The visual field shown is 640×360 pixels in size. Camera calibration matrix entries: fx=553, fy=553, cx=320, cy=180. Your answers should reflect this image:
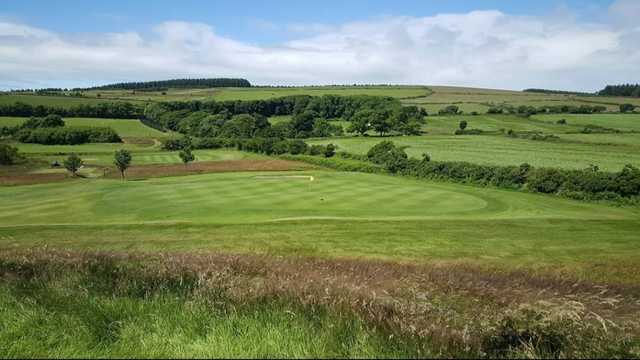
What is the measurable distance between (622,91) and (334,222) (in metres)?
178

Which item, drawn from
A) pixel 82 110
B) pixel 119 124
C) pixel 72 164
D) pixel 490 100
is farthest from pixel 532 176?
pixel 82 110

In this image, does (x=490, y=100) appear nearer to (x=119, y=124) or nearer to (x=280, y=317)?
(x=119, y=124)

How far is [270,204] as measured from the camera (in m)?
42.8

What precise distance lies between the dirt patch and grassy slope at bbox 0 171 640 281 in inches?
572

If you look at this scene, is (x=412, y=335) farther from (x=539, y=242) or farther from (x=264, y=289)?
(x=539, y=242)

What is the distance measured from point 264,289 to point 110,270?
2.79 m

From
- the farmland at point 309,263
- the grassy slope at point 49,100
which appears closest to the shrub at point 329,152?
the farmland at point 309,263

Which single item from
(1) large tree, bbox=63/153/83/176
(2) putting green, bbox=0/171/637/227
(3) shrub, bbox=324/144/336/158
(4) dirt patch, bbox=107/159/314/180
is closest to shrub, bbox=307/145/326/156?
(3) shrub, bbox=324/144/336/158

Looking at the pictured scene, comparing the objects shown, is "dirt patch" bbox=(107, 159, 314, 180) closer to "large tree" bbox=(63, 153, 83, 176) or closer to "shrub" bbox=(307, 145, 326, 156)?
"large tree" bbox=(63, 153, 83, 176)

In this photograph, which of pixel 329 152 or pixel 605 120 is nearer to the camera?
pixel 329 152

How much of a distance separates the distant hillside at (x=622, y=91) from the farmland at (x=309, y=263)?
4219 inches

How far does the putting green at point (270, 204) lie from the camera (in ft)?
122

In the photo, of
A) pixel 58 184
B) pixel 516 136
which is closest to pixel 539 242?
pixel 58 184

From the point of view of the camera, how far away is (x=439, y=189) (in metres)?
51.9
